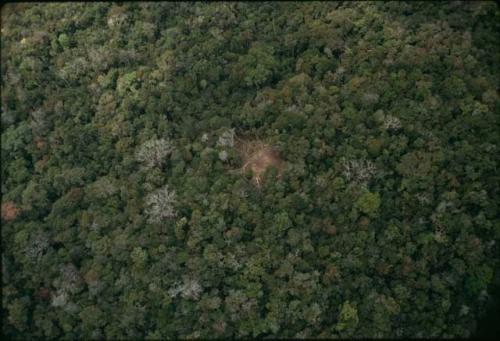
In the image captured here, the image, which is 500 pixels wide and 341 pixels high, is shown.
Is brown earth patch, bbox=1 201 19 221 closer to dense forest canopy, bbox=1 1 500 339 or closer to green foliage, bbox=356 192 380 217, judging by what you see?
dense forest canopy, bbox=1 1 500 339

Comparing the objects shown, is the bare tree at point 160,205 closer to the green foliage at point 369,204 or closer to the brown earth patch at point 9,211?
the brown earth patch at point 9,211

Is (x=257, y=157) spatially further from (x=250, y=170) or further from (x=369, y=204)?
(x=369, y=204)

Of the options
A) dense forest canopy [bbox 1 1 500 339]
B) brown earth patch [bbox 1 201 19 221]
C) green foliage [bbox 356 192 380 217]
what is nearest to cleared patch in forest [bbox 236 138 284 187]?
dense forest canopy [bbox 1 1 500 339]

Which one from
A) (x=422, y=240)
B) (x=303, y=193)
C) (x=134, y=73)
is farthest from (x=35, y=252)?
(x=422, y=240)

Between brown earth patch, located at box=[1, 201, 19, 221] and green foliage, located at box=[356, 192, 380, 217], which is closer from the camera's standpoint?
green foliage, located at box=[356, 192, 380, 217]

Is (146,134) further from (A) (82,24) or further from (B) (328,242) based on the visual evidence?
(B) (328,242)

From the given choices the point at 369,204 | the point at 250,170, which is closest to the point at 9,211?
the point at 250,170

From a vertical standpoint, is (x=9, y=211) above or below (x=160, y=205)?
above
